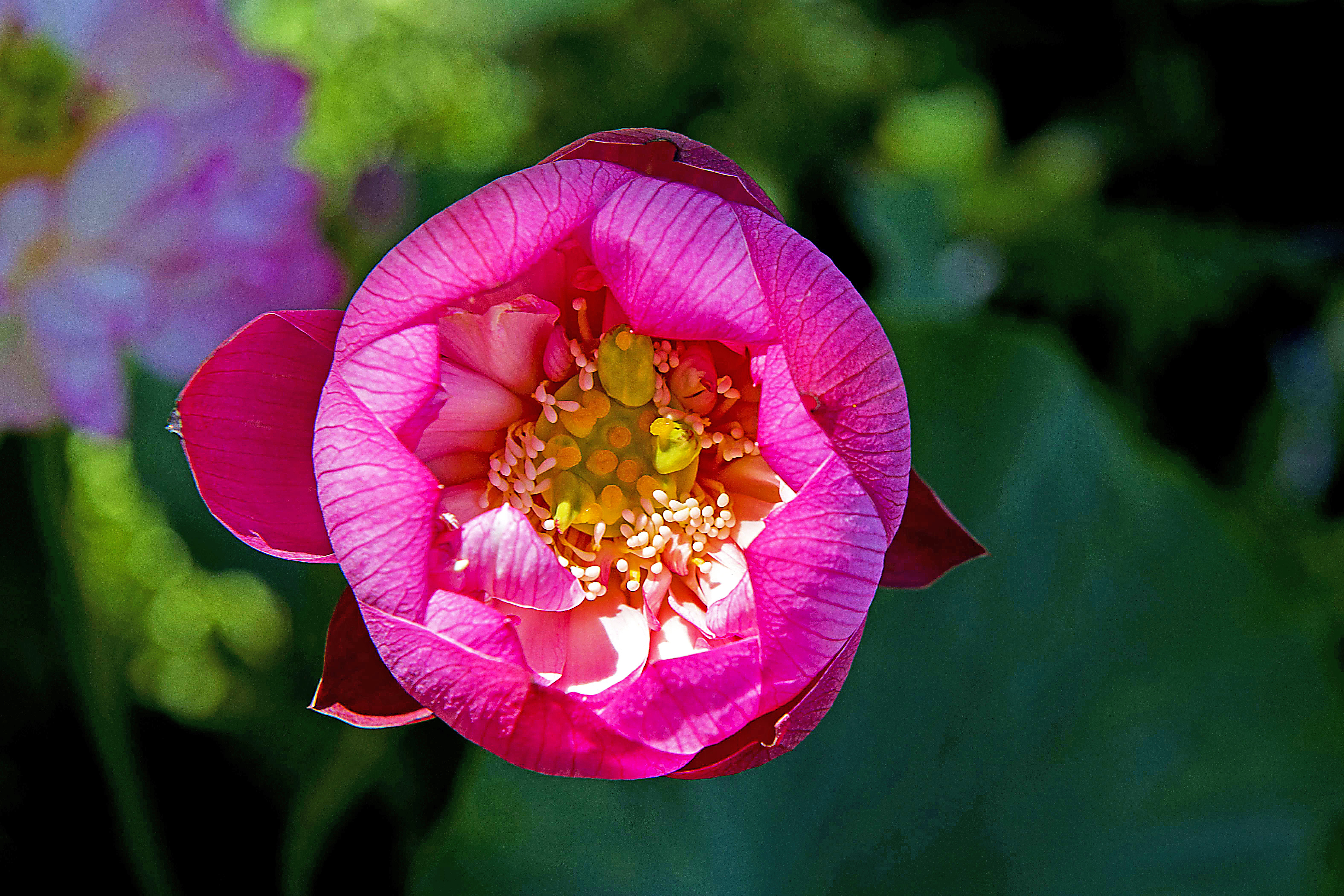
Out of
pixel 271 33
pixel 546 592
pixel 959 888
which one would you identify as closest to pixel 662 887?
pixel 959 888

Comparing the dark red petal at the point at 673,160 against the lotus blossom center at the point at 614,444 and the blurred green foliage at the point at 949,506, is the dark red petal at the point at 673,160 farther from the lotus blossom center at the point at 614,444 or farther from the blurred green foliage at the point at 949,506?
the blurred green foliage at the point at 949,506

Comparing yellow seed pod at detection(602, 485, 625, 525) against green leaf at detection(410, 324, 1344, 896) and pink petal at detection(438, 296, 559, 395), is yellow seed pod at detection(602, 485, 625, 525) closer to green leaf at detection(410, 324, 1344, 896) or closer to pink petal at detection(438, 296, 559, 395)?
pink petal at detection(438, 296, 559, 395)

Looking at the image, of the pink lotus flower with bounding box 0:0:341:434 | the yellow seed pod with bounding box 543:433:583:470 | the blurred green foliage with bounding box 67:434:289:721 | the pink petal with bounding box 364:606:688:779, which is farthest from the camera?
the blurred green foliage with bounding box 67:434:289:721

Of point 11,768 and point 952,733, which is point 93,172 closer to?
point 11,768

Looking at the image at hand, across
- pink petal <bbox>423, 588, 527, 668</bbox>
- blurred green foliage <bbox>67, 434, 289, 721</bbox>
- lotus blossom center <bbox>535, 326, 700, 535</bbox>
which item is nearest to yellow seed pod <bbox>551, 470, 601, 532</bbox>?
lotus blossom center <bbox>535, 326, 700, 535</bbox>

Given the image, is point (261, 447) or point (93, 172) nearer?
point (261, 447)
